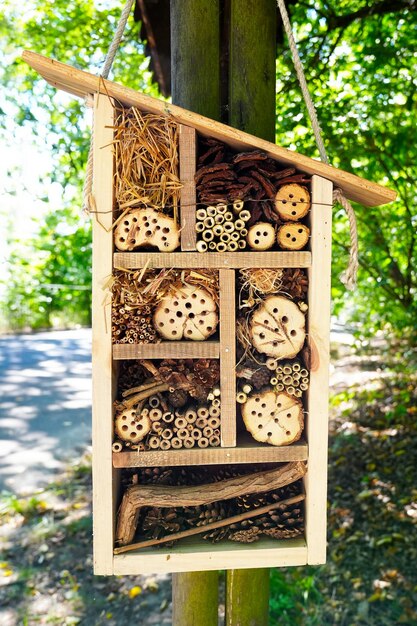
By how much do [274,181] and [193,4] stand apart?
0.82 metres

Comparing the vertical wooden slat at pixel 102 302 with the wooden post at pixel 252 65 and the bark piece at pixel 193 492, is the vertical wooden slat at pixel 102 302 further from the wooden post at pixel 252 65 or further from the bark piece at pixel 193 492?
the wooden post at pixel 252 65

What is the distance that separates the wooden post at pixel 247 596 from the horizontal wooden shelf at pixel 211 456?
0.71 m

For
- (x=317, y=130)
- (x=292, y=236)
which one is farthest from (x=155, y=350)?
(x=317, y=130)

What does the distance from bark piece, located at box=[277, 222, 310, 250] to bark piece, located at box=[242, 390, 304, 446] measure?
42 cm

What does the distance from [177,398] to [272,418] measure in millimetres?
280

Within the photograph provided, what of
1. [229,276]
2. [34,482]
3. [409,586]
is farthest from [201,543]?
[34,482]

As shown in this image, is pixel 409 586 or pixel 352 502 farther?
pixel 352 502

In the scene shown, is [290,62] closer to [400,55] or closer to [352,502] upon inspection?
[400,55]

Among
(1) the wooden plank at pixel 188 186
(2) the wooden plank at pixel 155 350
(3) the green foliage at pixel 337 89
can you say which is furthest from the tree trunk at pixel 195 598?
(3) the green foliage at pixel 337 89

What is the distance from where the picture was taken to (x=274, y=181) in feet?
5.09

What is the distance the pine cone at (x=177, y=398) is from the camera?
5.24 feet

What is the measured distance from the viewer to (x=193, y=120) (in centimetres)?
145

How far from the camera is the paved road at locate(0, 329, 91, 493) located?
493 cm

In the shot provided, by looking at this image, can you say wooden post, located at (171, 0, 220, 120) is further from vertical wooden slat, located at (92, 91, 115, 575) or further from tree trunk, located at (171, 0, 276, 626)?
vertical wooden slat, located at (92, 91, 115, 575)
